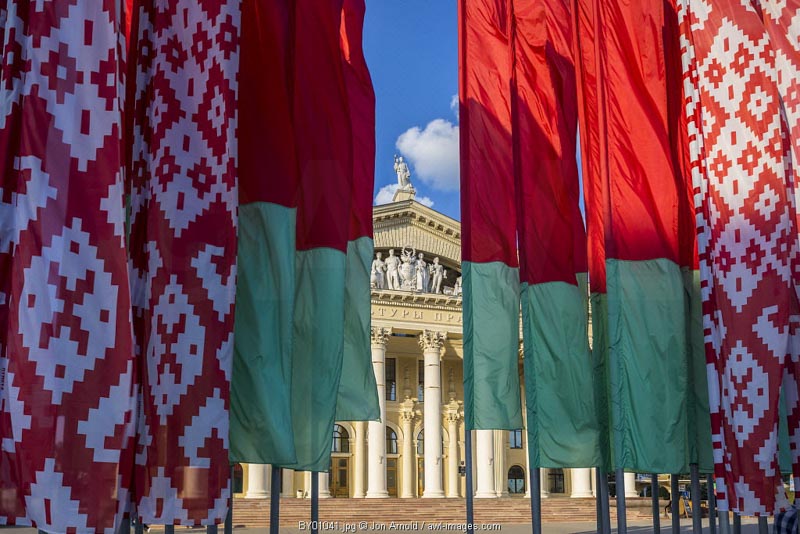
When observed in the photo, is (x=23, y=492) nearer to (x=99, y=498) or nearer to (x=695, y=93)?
(x=99, y=498)

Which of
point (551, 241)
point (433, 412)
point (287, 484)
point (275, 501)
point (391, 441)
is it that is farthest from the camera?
point (391, 441)

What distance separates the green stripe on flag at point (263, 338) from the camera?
841cm

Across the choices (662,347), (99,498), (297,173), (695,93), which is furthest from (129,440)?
(695,93)

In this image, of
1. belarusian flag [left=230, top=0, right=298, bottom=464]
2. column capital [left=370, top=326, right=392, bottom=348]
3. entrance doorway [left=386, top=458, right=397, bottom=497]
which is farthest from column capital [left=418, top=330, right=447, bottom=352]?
belarusian flag [left=230, top=0, right=298, bottom=464]

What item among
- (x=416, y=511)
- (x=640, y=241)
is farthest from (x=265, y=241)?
(x=416, y=511)

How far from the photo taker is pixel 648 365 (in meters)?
10.8

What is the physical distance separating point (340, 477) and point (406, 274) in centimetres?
1011

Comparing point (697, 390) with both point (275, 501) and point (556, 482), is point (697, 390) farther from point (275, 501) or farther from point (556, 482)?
point (556, 482)

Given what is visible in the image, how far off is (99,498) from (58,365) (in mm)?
1064

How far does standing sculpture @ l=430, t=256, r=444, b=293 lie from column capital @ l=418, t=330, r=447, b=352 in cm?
198

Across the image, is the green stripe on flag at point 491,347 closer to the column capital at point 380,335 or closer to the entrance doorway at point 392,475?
the column capital at point 380,335

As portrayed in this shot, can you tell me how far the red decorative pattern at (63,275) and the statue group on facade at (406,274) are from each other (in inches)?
1151

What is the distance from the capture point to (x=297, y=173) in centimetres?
973

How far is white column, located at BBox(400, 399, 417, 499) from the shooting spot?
4009 centimetres
